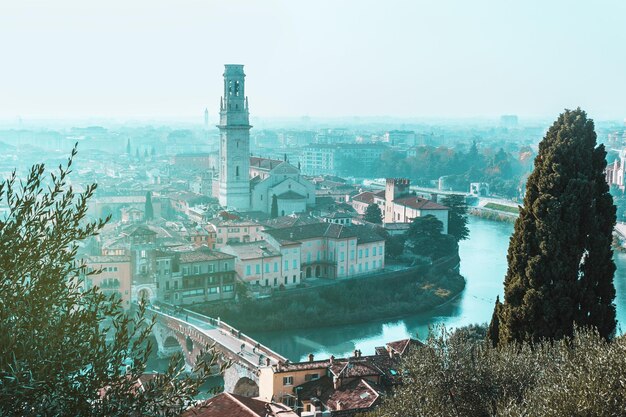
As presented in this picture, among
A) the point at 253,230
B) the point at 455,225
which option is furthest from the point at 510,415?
the point at 455,225

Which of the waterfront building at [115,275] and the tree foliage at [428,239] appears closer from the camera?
the waterfront building at [115,275]

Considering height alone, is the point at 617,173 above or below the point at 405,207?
below

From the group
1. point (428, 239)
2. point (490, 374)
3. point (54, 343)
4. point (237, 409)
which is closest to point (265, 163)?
point (428, 239)

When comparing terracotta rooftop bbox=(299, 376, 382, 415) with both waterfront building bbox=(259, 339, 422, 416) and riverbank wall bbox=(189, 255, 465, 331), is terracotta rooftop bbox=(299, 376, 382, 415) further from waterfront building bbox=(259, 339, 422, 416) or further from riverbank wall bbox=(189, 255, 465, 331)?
riverbank wall bbox=(189, 255, 465, 331)

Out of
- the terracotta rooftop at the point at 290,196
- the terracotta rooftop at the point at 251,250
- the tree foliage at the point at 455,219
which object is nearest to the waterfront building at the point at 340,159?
the terracotta rooftop at the point at 290,196

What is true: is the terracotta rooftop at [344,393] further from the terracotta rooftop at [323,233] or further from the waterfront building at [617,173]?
the waterfront building at [617,173]

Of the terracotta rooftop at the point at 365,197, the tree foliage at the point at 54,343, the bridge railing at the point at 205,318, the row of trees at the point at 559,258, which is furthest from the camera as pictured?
the terracotta rooftop at the point at 365,197

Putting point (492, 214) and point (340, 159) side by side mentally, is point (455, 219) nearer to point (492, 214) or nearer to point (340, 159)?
point (492, 214)
